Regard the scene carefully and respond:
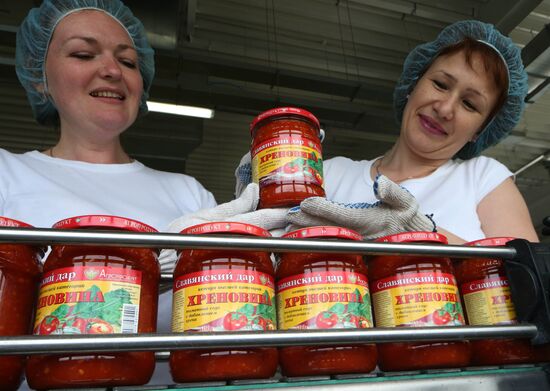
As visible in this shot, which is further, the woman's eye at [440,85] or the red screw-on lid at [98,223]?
the woman's eye at [440,85]

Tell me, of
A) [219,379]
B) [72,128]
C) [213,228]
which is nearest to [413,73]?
[72,128]

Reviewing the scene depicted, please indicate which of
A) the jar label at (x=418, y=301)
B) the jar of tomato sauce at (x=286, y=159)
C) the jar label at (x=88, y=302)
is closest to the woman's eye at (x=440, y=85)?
the jar of tomato sauce at (x=286, y=159)

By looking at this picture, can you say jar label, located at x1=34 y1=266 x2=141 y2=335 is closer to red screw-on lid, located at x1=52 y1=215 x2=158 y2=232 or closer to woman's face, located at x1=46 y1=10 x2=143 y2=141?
red screw-on lid, located at x1=52 y1=215 x2=158 y2=232

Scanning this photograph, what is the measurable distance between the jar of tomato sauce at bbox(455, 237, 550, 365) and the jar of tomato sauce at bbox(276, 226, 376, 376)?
17 cm

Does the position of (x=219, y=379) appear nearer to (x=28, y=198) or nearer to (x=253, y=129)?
(x=253, y=129)

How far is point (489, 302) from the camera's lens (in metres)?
0.64

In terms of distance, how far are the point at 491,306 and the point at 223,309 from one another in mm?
363

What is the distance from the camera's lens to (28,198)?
Answer: 3.47 ft

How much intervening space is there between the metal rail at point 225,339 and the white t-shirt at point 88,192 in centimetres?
47

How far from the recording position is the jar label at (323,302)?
1.79 feet

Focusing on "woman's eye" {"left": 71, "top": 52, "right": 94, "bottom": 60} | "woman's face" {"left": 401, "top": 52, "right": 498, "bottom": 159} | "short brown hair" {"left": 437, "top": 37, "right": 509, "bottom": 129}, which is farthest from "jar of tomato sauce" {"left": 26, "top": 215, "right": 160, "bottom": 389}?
"short brown hair" {"left": 437, "top": 37, "right": 509, "bottom": 129}

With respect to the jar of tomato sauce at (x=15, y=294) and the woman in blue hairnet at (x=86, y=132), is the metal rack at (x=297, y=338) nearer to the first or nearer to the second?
the jar of tomato sauce at (x=15, y=294)

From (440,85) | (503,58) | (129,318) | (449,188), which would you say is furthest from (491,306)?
(503,58)

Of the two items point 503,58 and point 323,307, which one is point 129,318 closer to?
point 323,307
